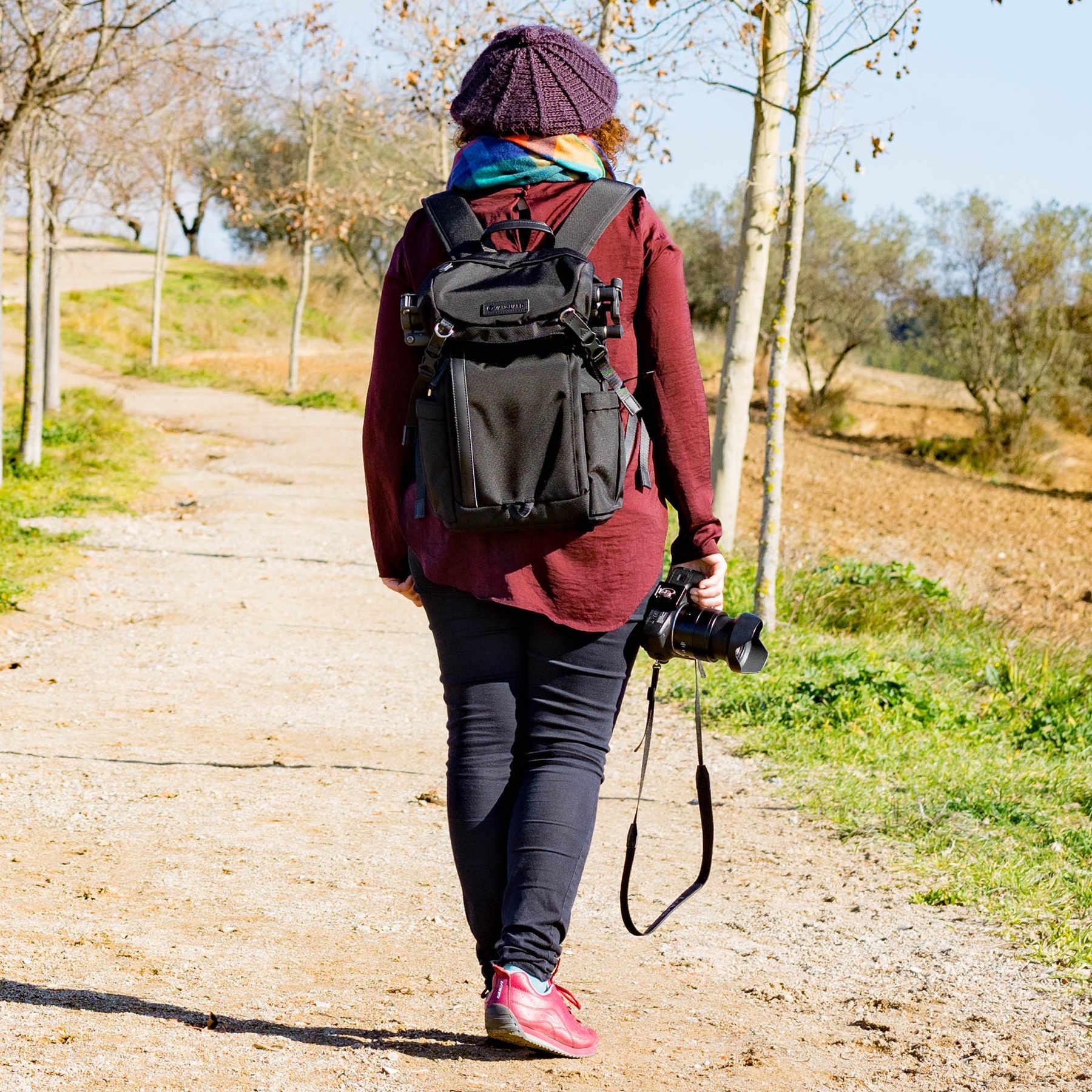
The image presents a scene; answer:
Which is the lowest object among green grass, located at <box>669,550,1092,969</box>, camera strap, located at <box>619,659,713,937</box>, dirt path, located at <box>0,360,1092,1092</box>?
dirt path, located at <box>0,360,1092,1092</box>

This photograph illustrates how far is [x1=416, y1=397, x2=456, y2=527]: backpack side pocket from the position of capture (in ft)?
7.81

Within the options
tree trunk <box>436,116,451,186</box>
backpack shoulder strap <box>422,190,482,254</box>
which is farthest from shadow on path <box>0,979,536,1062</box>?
tree trunk <box>436,116,451,186</box>

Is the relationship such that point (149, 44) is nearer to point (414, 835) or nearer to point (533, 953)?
point (414, 835)

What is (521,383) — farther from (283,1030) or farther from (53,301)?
(53,301)

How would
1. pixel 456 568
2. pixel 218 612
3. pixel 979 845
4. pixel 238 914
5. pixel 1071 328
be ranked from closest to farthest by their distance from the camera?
pixel 456 568
pixel 238 914
pixel 979 845
pixel 218 612
pixel 1071 328

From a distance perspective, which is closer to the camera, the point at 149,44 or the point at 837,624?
the point at 837,624

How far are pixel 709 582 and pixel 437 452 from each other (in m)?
0.60

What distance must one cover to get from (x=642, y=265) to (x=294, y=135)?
46.3 metres

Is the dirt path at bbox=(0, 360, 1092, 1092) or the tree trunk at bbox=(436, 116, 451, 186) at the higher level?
the tree trunk at bbox=(436, 116, 451, 186)

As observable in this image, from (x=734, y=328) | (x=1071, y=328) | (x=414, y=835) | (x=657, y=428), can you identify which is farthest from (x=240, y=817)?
(x=1071, y=328)

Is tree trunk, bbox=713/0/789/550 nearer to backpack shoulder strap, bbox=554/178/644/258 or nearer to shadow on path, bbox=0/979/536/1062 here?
backpack shoulder strap, bbox=554/178/644/258

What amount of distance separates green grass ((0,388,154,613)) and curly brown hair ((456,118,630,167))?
581cm

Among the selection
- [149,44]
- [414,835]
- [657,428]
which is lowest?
[414,835]

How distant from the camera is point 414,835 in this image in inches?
174
